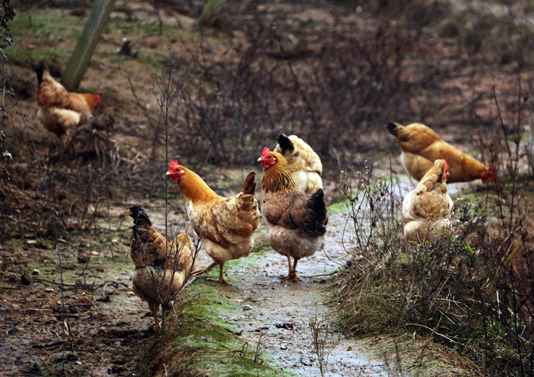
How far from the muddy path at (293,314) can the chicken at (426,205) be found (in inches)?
29.9

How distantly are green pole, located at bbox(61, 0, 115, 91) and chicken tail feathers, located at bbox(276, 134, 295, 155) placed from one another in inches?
124

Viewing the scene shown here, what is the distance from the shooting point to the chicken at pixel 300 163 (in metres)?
6.43

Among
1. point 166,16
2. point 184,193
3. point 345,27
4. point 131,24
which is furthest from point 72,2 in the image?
point 184,193

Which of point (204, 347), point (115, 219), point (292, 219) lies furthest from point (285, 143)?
point (204, 347)

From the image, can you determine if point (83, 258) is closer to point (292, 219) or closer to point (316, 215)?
point (292, 219)

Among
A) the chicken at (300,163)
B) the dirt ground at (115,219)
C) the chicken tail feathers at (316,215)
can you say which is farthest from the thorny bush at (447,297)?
the chicken at (300,163)

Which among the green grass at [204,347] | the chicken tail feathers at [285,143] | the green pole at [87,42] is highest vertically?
the green pole at [87,42]

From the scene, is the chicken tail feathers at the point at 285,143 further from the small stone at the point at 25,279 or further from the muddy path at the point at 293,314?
the small stone at the point at 25,279

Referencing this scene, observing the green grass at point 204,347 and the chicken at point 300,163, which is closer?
the green grass at point 204,347

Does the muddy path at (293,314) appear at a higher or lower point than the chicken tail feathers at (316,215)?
lower

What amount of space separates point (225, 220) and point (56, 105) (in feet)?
15.7

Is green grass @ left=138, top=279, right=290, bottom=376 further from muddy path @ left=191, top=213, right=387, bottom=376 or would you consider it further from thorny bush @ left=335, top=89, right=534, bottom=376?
thorny bush @ left=335, top=89, right=534, bottom=376

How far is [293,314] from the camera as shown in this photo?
4.51 meters

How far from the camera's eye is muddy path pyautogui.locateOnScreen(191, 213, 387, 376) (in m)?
3.75
